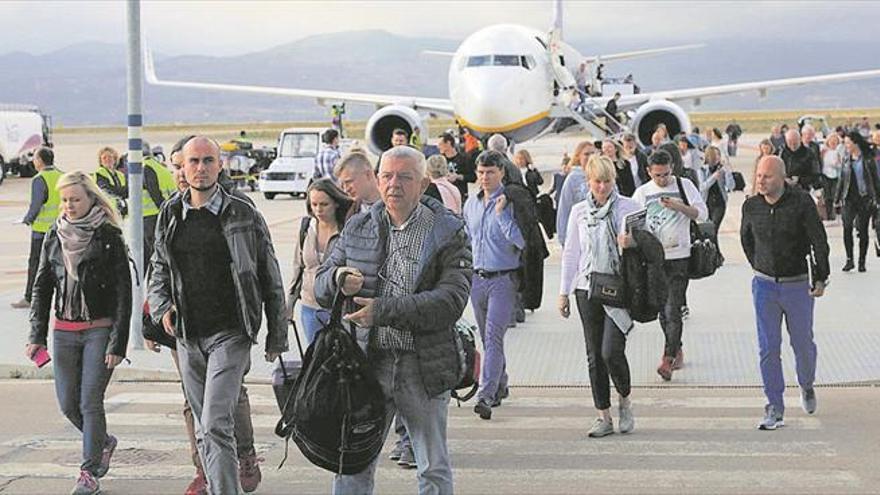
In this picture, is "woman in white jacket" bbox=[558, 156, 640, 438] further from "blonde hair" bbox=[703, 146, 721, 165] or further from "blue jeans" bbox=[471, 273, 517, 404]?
"blonde hair" bbox=[703, 146, 721, 165]

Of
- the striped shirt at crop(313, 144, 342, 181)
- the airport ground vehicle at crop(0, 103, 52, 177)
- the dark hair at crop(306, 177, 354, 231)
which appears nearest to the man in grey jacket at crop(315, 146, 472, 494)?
the dark hair at crop(306, 177, 354, 231)

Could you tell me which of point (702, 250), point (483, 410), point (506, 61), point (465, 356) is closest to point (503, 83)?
point (506, 61)

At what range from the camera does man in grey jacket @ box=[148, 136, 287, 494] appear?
6102mm

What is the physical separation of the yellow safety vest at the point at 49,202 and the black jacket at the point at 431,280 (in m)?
8.20

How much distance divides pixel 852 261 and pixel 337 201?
1077 centimetres

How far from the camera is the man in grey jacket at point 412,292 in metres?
5.43

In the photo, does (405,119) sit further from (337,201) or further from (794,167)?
(337,201)

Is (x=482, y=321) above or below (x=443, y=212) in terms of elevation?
below

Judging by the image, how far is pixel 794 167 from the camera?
18.7 metres

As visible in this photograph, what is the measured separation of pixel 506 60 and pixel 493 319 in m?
24.5

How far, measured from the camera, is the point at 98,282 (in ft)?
23.1

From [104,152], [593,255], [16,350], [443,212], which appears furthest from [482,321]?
[104,152]

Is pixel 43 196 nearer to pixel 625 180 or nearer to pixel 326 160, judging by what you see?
pixel 625 180

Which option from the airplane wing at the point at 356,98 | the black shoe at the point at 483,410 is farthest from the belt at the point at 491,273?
the airplane wing at the point at 356,98
